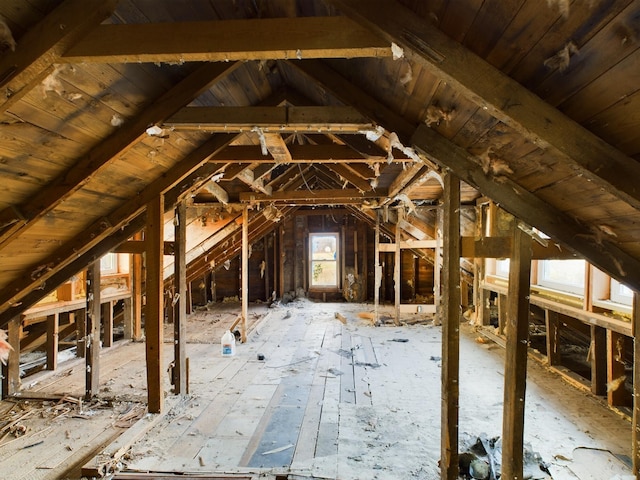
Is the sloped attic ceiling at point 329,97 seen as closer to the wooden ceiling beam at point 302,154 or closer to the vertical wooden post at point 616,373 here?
the wooden ceiling beam at point 302,154

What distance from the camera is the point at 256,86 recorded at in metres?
2.26

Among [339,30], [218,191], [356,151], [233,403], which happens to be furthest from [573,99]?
[218,191]

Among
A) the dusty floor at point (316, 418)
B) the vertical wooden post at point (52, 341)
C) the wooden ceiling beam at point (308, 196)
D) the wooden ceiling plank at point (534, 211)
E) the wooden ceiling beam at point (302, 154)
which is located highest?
the wooden ceiling beam at point (302, 154)

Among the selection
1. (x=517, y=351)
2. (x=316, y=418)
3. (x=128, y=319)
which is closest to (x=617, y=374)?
(x=517, y=351)

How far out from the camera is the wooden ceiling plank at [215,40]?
3.66 ft

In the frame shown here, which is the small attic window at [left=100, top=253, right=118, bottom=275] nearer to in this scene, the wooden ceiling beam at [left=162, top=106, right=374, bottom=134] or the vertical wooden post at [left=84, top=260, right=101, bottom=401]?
the vertical wooden post at [left=84, top=260, right=101, bottom=401]

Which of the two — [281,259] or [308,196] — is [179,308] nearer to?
[308,196]

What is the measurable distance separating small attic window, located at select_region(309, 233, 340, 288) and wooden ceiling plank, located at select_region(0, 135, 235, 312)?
657 cm

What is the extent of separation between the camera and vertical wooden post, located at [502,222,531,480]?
1.70m

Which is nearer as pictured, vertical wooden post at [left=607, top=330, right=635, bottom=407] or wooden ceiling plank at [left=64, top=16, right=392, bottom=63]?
wooden ceiling plank at [left=64, top=16, right=392, bottom=63]

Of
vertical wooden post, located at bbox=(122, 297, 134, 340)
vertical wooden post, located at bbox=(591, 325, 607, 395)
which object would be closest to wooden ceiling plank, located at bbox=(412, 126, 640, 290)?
vertical wooden post, located at bbox=(591, 325, 607, 395)

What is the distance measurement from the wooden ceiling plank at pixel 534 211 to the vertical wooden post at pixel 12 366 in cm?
401

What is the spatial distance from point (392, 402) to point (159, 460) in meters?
1.91

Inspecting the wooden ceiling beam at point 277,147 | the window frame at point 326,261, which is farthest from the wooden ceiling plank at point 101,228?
the window frame at point 326,261
